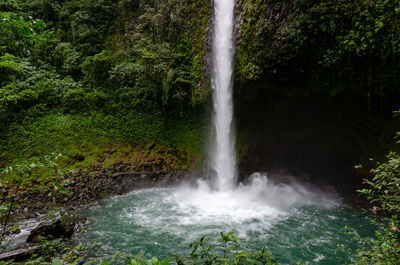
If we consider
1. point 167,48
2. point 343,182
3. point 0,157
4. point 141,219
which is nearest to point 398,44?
point 343,182

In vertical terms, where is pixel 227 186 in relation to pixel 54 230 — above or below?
below

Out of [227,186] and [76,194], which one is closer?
[76,194]

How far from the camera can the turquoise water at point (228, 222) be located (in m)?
5.30

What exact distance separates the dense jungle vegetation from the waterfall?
0.43 m

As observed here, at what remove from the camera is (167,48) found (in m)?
10.2

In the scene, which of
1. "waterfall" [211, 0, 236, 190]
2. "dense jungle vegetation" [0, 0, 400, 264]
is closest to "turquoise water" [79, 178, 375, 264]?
"waterfall" [211, 0, 236, 190]

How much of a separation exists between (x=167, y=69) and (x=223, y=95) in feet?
9.35

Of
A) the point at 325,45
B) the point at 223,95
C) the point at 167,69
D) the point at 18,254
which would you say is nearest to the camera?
the point at 18,254

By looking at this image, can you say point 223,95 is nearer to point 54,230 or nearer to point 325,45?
point 325,45

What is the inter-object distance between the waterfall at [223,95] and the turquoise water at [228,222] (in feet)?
3.89

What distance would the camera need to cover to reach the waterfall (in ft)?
30.2

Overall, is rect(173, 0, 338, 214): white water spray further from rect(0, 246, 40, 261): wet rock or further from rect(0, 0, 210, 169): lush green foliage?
rect(0, 246, 40, 261): wet rock

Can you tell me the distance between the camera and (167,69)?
32.5 feet

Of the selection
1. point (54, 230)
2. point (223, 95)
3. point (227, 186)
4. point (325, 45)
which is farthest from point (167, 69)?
point (54, 230)
